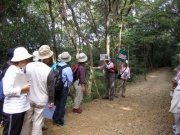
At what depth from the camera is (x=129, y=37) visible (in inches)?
510

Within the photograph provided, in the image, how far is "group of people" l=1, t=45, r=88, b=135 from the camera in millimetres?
3094

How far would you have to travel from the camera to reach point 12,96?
10.1 ft

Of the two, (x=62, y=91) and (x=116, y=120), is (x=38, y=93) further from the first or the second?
(x=116, y=120)

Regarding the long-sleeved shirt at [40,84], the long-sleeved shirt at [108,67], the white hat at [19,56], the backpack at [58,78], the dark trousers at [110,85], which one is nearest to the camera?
the white hat at [19,56]

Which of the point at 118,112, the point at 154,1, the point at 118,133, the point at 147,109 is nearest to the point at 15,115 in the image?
the point at 118,133

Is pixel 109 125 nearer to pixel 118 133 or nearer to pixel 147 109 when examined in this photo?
pixel 118 133

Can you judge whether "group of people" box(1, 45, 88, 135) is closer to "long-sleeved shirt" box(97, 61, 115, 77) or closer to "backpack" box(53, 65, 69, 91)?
"backpack" box(53, 65, 69, 91)

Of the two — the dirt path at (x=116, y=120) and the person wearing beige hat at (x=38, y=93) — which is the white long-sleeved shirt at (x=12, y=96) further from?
the dirt path at (x=116, y=120)

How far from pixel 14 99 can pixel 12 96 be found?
0.06 metres

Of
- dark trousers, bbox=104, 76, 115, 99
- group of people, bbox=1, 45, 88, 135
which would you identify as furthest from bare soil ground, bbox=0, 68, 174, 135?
dark trousers, bbox=104, 76, 115, 99

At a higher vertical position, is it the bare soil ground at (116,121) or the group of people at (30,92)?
the group of people at (30,92)

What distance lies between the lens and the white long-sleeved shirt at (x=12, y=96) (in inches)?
119

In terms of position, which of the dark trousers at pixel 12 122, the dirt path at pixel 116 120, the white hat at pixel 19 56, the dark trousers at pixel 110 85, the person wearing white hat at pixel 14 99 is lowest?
the dirt path at pixel 116 120

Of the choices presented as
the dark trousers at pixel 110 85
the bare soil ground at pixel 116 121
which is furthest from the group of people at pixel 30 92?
the dark trousers at pixel 110 85
